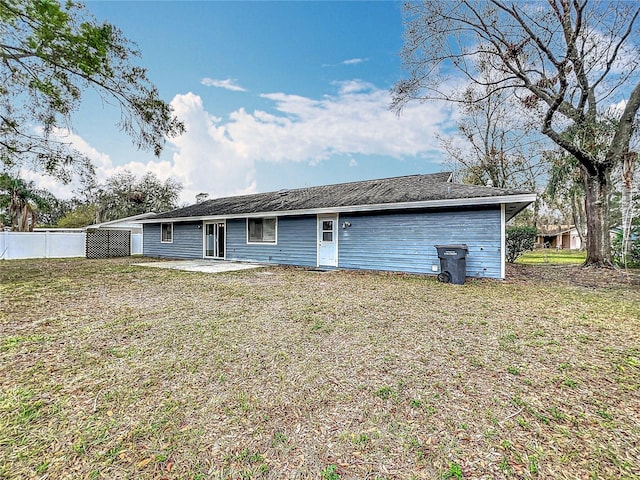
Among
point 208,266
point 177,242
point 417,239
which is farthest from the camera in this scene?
point 177,242

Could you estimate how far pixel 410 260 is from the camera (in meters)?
9.34

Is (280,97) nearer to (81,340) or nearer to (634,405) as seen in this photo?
(81,340)

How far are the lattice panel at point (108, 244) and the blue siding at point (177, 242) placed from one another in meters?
1.22

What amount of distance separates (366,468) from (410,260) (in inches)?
315

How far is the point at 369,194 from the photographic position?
10828 mm

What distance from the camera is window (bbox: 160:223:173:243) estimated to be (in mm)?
16344

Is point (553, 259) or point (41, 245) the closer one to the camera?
point (41, 245)

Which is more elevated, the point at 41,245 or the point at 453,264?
the point at 41,245

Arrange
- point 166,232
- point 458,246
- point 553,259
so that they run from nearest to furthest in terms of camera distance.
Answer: point 458,246, point 166,232, point 553,259

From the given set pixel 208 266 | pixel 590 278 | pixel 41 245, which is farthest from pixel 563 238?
pixel 41 245

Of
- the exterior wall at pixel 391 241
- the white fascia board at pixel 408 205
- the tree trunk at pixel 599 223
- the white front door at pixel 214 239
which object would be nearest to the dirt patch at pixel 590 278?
the tree trunk at pixel 599 223

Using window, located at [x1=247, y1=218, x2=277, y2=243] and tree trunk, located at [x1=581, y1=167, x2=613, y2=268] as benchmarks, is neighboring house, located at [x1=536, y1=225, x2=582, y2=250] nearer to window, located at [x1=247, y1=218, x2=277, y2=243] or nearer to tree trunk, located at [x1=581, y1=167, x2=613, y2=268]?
tree trunk, located at [x1=581, y1=167, x2=613, y2=268]

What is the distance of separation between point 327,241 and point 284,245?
1987 mm

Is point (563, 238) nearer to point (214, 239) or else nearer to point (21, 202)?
point (214, 239)
